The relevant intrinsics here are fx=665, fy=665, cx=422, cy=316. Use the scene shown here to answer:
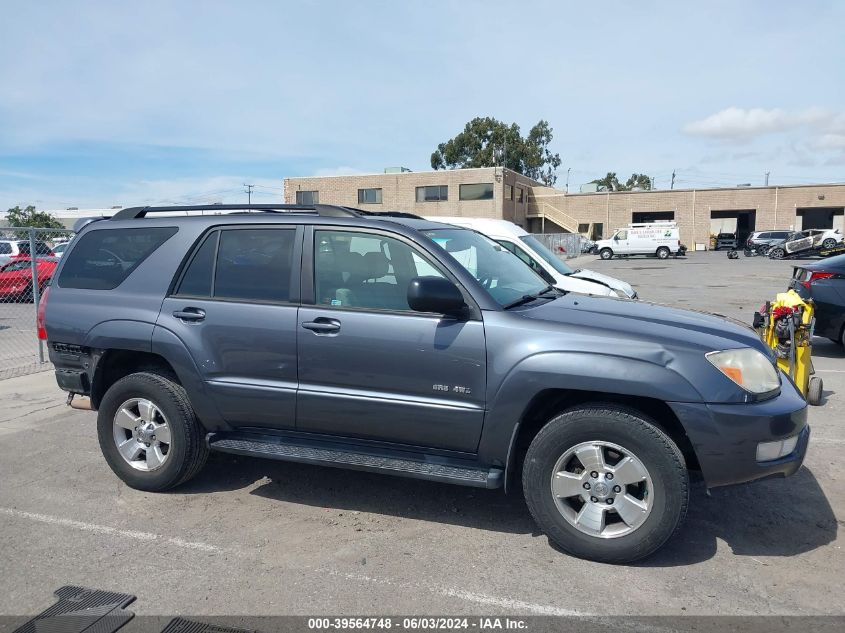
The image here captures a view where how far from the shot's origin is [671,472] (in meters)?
3.45

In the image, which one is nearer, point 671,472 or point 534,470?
point 671,472

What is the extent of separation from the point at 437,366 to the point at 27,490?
325 centimetres

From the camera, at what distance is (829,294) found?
891 centimetres

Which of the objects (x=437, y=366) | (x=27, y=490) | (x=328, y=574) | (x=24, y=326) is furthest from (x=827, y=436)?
(x=24, y=326)

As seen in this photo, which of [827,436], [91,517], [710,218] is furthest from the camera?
[710,218]

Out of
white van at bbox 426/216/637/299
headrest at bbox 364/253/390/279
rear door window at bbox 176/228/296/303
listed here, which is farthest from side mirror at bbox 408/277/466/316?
Answer: white van at bbox 426/216/637/299

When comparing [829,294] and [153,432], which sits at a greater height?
[829,294]

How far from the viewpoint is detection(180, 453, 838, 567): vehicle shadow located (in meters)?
3.88

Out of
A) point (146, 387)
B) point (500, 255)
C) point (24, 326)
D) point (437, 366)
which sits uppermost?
point (500, 255)

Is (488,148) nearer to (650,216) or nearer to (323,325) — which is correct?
(650,216)

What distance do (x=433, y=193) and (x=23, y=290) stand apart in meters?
38.1

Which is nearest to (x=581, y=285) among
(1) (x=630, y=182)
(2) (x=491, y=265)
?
(2) (x=491, y=265)

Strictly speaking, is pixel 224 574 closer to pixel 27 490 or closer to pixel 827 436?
pixel 27 490

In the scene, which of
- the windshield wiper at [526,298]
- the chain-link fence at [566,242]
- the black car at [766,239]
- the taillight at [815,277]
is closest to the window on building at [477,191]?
A: the chain-link fence at [566,242]
